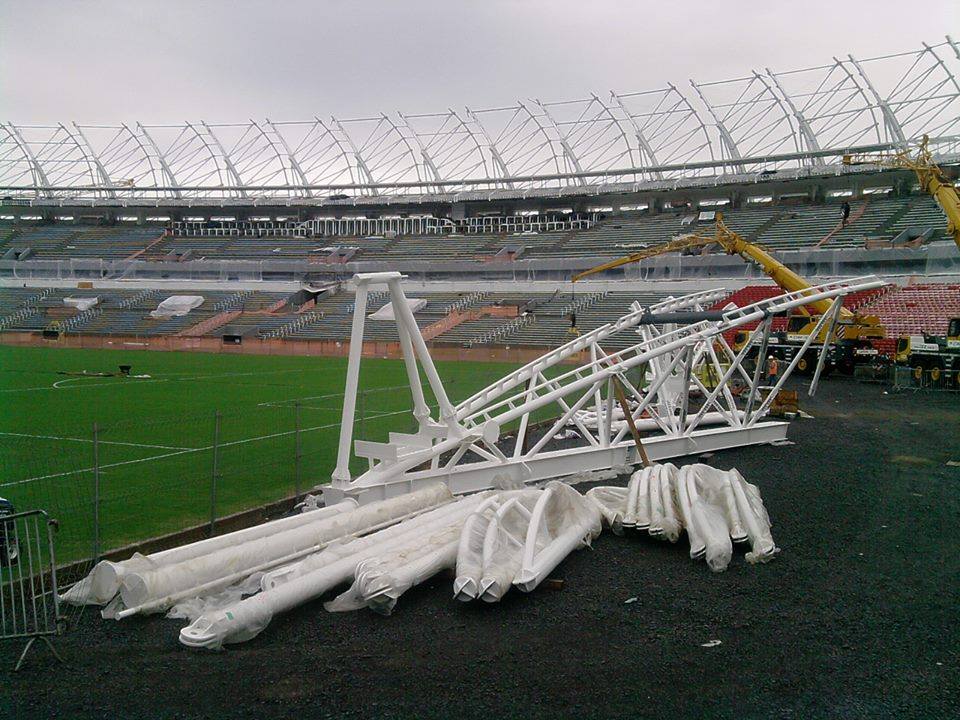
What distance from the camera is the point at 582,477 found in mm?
13391

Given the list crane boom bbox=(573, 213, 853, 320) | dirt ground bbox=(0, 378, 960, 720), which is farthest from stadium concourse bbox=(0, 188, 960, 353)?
dirt ground bbox=(0, 378, 960, 720)

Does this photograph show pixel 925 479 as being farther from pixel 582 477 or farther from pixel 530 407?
pixel 530 407

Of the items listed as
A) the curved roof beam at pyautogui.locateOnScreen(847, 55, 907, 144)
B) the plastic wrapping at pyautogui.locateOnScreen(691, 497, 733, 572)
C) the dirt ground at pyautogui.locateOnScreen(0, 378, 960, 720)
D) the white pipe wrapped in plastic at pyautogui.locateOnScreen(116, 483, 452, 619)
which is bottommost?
the dirt ground at pyautogui.locateOnScreen(0, 378, 960, 720)

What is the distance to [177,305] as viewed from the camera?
6134cm

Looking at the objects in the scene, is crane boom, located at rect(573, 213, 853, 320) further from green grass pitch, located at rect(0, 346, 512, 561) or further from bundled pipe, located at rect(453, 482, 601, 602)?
bundled pipe, located at rect(453, 482, 601, 602)

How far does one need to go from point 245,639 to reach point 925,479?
1141 cm

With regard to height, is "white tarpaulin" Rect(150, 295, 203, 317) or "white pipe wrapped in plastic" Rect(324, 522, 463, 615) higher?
"white tarpaulin" Rect(150, 295, 203, 317)

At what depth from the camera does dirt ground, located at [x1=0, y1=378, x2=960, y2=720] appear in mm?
5695

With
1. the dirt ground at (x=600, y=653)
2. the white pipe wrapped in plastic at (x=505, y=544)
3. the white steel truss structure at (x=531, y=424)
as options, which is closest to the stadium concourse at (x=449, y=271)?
the white steel truss structure at (x=531, y=424)

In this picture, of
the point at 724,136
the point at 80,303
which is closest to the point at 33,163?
the point at 80,303

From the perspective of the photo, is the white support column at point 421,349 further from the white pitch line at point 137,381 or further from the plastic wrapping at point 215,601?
the white pitch line at point 137,381

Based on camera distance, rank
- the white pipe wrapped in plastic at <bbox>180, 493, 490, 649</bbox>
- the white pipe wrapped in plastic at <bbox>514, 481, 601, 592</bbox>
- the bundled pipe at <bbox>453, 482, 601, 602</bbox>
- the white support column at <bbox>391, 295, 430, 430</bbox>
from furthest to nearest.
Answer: the white support column at <bbox>391, 295, 430, 430</bbox> < the white pipe wrapped in plastic at <bbox>514, 481, 601, 592</bbox> < the bundled pipe at <bbox>453, 482, 601, 602</bbox> < the white pipe wrapped in plastic at <bbox>180, 493, 490, 649</bbox>

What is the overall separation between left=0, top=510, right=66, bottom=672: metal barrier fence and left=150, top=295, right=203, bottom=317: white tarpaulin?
54.7 metres

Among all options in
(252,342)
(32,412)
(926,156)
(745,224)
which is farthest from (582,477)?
(745,224)
